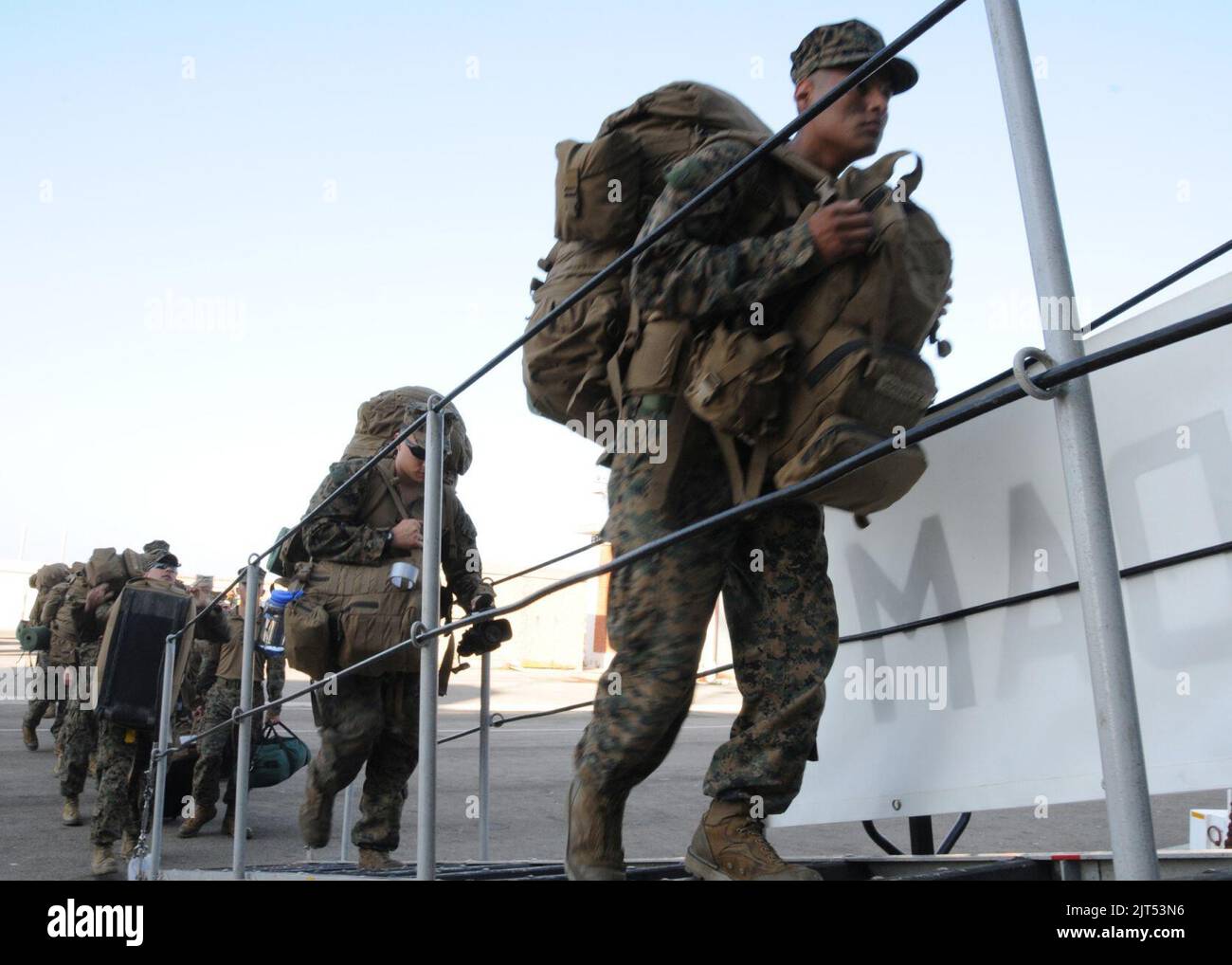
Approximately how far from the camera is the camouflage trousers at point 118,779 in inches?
276

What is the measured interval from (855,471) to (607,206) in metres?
0.86

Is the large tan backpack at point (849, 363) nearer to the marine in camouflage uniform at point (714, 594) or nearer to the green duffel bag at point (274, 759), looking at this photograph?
the marine in camouflage uniform at point (714, 594)

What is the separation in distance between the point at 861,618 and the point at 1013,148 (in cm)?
250

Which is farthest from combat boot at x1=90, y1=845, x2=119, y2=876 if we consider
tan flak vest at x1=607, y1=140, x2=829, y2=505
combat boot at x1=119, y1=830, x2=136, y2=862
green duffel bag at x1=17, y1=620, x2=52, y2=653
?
tan flak vest at x1=607, y1=140, x2=829, y2=505

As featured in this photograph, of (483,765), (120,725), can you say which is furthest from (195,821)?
(483,765)

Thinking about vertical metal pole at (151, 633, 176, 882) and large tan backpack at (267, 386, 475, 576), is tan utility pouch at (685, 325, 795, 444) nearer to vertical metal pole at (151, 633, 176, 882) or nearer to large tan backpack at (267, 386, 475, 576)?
large tan backpack at (267, 386, 475, 576)

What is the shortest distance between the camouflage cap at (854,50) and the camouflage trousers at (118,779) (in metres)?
6.01

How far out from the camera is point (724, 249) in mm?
2553

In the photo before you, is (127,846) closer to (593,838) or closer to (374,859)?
(374,859)

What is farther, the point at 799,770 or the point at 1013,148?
the point at 799,770

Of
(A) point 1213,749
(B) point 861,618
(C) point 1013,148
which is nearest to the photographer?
(C) point 1013,148

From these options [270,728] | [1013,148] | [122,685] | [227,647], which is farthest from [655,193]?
[227,647]
